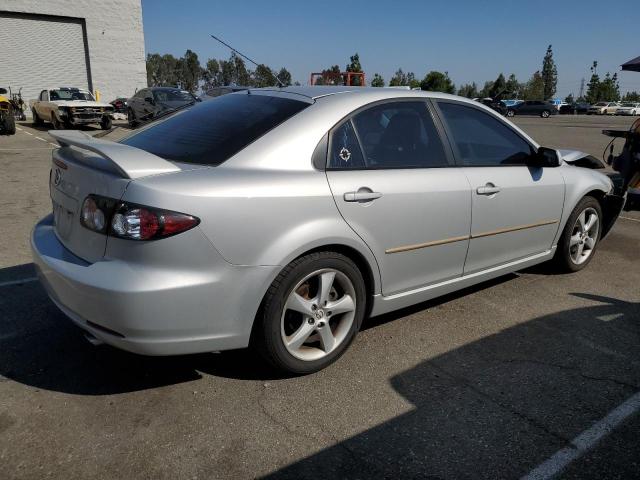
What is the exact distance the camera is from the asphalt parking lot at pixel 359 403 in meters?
2.26

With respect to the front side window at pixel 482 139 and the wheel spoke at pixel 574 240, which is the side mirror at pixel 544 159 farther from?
the wheel spoke at pixel 574 240

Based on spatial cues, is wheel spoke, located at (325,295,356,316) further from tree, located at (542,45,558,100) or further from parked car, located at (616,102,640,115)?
tree, located at (542,45,558,100)

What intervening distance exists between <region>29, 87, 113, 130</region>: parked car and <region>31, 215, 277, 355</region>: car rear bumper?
55.1ft

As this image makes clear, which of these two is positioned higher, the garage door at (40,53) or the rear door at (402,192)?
the garage door at (40,53)

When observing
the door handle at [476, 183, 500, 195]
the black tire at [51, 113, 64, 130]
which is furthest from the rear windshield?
the black tire at [51, 113, 64, 130]

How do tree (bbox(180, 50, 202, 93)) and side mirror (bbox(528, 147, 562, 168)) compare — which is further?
tree (bbox(180, 50, 202, 93))

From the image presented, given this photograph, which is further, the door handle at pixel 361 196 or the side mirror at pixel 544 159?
the side mirror at pixel 544 159

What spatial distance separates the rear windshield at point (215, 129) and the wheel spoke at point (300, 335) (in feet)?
3.24

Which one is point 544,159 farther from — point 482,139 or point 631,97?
point 631,97

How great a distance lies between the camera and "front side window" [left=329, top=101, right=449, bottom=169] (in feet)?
9.89

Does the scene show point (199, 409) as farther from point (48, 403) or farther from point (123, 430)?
point (48, 403)

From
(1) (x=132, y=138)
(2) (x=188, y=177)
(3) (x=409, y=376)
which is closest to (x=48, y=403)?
(2) (x=188, y=177)

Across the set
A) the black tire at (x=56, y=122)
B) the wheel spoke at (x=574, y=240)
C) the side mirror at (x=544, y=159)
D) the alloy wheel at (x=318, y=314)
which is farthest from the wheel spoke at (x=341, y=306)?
the black tire at (x=56, y=122)

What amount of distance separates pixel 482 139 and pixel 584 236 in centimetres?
167
